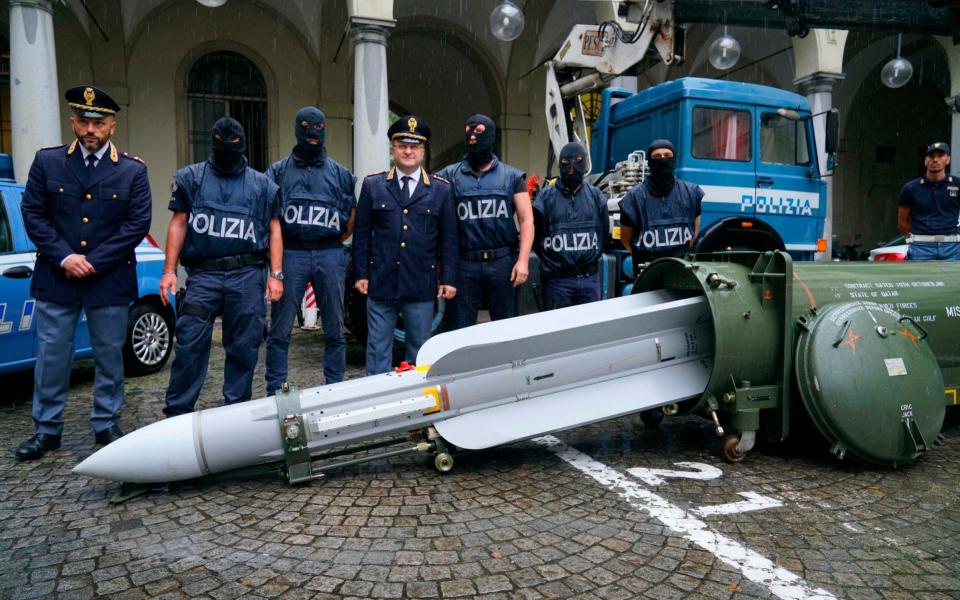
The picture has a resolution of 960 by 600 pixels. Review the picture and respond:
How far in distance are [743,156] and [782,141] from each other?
22.7 inches

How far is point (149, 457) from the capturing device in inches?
127

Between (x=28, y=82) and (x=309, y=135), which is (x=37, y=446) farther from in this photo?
(x=28, y=82)

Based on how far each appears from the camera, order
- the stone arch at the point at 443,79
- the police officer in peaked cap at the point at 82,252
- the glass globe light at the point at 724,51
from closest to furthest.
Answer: the police officer in peaked cap at the point at 82,252 → the glass globe light at the point at 724,51 → the stone arch at the point at 443,79

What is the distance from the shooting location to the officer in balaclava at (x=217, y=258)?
406cm

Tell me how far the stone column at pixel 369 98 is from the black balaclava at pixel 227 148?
6397 millimetres

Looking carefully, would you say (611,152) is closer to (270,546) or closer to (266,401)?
(266,401)

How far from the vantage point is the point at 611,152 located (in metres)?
8.20

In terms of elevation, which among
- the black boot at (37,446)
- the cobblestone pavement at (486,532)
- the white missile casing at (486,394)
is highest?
the white missile casing at (486,394)

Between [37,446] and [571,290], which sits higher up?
[571,290]

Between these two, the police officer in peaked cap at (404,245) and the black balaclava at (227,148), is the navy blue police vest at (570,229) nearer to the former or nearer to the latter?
the police officer in peaked cap at (404,245)

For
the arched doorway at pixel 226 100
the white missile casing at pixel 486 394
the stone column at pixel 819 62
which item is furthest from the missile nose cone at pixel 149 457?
the stone column at pixel 819 62

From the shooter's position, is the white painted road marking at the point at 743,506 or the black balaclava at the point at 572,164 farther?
the black balaclava at the point at 572,164

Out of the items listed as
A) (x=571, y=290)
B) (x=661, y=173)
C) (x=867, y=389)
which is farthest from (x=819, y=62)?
(x=867, y=389)

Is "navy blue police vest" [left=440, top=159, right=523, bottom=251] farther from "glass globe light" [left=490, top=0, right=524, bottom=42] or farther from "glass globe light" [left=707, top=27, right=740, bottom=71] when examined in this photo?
"glass globe light" [left=707, top=27, right=740, bottom=71]
